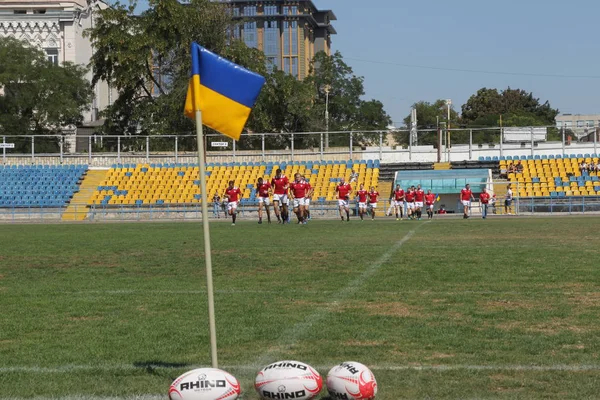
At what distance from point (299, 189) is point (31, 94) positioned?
42.1 meters

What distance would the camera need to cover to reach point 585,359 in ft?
24.2

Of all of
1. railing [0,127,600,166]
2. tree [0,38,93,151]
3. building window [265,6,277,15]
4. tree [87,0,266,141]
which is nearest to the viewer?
railing [0,127,600,166]

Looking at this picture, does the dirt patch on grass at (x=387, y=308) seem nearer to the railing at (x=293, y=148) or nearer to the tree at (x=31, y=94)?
the railing at (x=293, y=148)

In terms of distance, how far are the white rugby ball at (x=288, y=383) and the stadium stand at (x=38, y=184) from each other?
4330 centimetres

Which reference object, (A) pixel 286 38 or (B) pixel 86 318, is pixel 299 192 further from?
(A) pixel 286 38

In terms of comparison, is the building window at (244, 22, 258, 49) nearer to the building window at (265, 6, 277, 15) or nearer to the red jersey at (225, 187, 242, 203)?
the building window at (265, 6, 277, 15)

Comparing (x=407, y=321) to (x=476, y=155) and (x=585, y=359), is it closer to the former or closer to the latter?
(x=585, y=359)

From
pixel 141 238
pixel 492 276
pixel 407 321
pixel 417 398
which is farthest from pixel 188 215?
pixel 417 398

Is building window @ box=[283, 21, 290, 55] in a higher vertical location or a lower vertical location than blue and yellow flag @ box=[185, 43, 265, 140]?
higher

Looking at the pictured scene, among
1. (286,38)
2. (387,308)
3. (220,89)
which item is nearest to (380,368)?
(220,89)

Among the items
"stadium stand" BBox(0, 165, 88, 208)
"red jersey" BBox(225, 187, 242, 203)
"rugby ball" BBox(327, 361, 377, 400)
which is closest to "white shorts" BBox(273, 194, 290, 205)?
"red jersey" BBox(225, 187, 242, 203)

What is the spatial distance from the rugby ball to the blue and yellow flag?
230 centimetres

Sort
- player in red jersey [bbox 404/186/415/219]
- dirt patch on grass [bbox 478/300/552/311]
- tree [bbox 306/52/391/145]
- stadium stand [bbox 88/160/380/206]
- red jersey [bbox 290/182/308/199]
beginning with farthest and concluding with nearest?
1. tree [bbox 306/52/391/145]
2. stadium stand [bbox 88/160/380/206]
3. player in red jersey [bbox 404/186/415/219]
4. red jersey [bbox 290/182/308/199]
5. dirt patch on grass [bbox 478/300/552/311]

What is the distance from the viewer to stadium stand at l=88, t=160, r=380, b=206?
48372 millimetres
